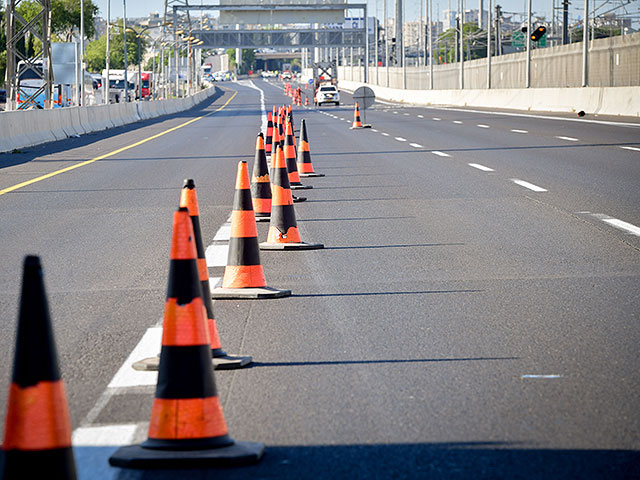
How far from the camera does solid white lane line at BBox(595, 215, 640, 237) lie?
A: 1059cm

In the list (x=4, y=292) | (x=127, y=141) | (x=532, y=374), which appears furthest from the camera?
(x=127, y=141)

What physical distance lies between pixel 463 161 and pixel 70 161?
25.1ft

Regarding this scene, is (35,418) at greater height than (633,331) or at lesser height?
greater

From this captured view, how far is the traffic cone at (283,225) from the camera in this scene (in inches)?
391

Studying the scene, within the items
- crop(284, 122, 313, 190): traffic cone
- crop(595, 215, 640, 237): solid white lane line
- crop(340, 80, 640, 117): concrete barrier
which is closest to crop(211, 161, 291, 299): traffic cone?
crop(595, 215, 640, 237): solid white lane line

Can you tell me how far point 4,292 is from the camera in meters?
7.93

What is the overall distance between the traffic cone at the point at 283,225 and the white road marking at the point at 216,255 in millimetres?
399

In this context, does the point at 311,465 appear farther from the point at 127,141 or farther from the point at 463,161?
the point at 127,141

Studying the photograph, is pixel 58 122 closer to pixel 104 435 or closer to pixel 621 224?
pixel 621 224

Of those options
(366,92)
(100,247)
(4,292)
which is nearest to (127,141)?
(366,92)

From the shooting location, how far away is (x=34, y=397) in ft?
10.3

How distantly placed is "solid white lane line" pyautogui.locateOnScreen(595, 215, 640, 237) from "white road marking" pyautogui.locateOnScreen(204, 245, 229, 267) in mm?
3667

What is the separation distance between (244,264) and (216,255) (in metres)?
1.76

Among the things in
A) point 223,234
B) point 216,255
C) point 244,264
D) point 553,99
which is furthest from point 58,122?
point 244,264
